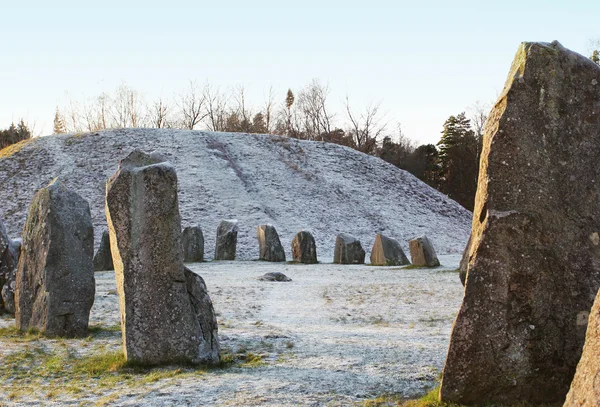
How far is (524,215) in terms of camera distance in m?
5.28

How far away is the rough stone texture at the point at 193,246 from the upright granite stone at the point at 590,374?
70.7 feet

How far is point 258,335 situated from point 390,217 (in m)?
28.4

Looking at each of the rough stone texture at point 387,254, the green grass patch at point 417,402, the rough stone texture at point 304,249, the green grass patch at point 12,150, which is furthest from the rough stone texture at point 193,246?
the green grass patch at point 12,150

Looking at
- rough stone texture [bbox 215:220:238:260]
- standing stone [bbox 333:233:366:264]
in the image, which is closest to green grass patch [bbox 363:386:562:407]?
standing stone [bbox 333:233:366:264]

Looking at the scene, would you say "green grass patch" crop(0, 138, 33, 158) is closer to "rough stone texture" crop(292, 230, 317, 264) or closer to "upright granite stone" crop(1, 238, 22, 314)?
"rough stone texture" crop(292, 230, 317, 264)

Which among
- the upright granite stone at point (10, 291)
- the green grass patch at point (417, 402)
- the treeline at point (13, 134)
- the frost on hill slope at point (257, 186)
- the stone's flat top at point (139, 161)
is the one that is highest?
the treeline at point (13, 134)

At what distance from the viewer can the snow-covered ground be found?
5863mm

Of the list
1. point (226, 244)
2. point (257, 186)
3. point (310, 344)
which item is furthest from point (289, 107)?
point (310, 344)

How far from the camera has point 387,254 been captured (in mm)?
23109

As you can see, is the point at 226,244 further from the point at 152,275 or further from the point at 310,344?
the point at 152,275

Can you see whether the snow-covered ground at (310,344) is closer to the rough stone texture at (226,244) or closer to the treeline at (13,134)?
the rough stone texture at (226,244)

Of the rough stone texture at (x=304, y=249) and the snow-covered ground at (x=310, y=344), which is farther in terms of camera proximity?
the rough stone texture at (x=304, y=249)

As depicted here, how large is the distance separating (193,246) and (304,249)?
3.81 m

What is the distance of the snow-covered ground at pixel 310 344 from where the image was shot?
586 cm
